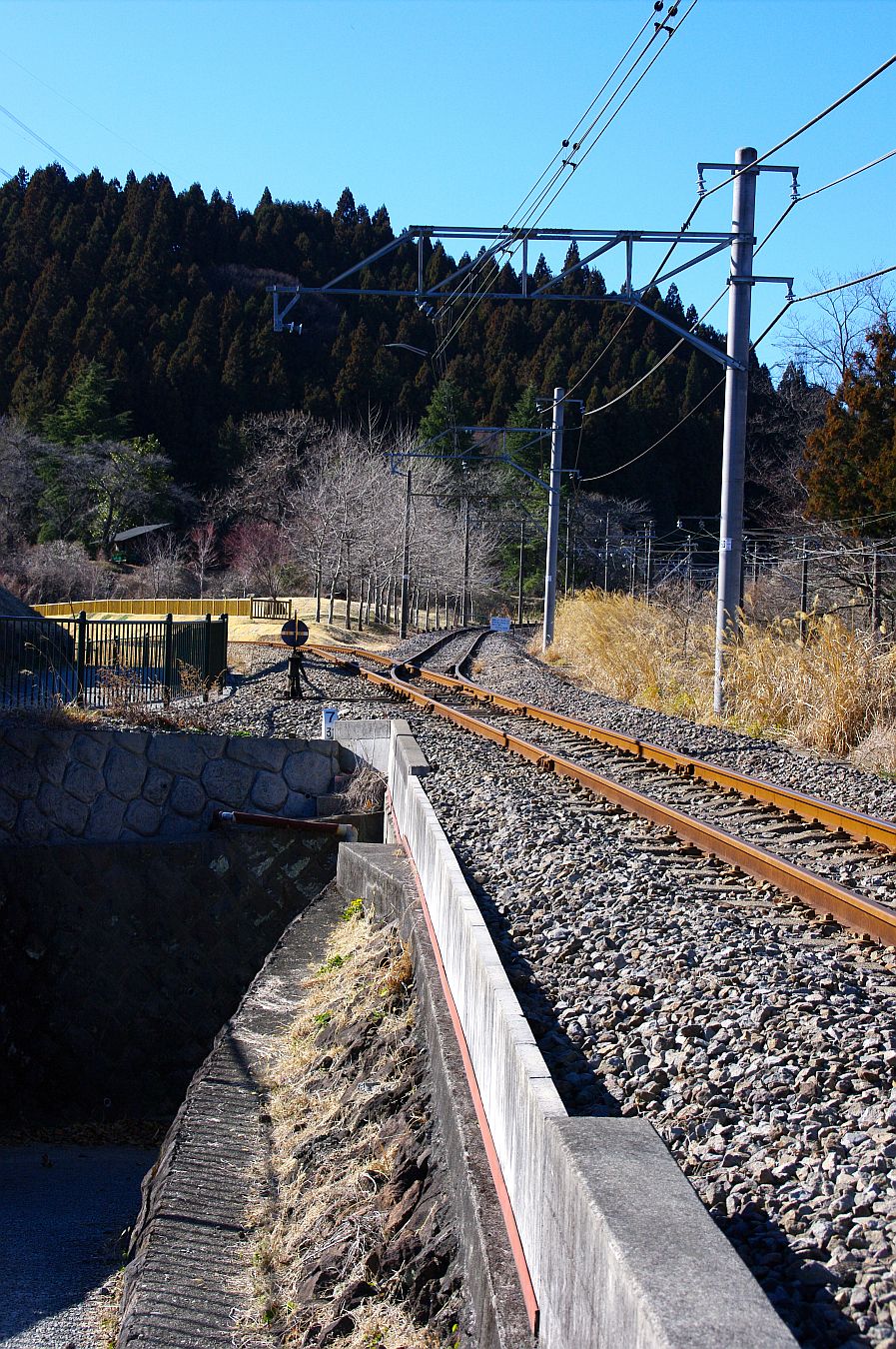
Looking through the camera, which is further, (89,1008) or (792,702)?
(792,702)

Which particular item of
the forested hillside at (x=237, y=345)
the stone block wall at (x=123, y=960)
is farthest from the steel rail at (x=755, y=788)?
the forested hillside at (x=237, y=345)

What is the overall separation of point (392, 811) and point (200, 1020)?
3.30 m

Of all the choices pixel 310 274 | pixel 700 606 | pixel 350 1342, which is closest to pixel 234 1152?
pixel 350 1342

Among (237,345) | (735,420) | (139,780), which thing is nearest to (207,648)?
(139,780)

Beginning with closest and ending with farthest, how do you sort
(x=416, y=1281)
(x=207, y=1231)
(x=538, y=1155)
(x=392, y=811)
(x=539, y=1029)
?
(x=538, y=1155) → (x=416, y=1281) → (x=539, y=1029) → (x=207, y=1231) → (x=392, y=811)

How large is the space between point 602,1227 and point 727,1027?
1.99 m

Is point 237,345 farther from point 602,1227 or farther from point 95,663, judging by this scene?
point 602,1227

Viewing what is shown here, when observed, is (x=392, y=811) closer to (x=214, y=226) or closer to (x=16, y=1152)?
(x=16, y=1152)

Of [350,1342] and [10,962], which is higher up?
[350,1342]

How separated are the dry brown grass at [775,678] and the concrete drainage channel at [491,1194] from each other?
21.7 ft

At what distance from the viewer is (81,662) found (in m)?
16.4

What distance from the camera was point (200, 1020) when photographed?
1267 centimetres

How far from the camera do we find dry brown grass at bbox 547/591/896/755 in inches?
527

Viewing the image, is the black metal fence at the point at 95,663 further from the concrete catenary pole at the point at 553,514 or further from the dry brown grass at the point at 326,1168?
the concrete catenary pole at the point at 553,514
